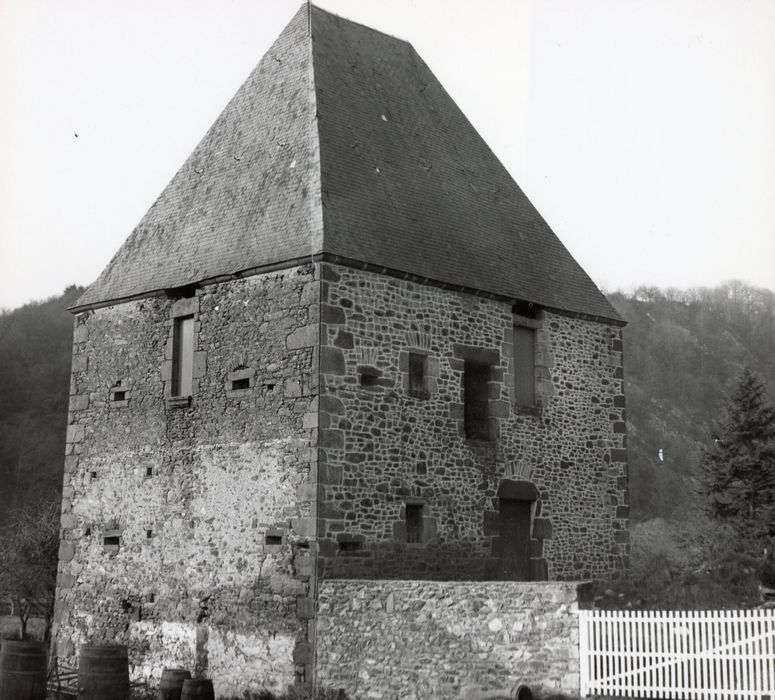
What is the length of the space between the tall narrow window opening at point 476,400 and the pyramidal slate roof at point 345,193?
1.27 m

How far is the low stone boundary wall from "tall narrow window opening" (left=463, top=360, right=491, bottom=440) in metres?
4.04

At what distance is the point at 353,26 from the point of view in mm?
19766

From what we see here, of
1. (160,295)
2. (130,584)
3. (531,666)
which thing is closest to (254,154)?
(160,295)

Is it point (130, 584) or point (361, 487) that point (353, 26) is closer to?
point (361, 487)

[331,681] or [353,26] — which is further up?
[353,26]

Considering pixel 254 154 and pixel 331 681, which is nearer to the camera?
pixel 331 681

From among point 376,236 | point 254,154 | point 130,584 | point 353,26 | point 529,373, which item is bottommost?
point 130,584

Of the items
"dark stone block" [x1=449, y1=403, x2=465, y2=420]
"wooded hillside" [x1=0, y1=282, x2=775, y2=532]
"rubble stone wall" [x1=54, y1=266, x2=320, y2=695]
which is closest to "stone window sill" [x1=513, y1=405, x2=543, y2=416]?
"dark stone block" [x1=449, y1=403, x2=465, y2=420]

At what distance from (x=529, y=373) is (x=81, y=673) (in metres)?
8.24

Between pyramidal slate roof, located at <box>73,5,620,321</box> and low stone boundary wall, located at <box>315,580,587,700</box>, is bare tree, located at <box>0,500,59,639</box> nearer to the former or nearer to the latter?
pyramidal slate roof, located at <box>73,5,620,321</box>

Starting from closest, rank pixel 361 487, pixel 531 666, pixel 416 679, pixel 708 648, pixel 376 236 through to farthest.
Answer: pixel 708 648 < pixel 531 666 < pixel 416 679 < pixel 361 487 < pixel 376 236

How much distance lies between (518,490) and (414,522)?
220 cm

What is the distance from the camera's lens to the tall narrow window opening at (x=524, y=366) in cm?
1762

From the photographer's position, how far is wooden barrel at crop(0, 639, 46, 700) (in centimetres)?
1355
